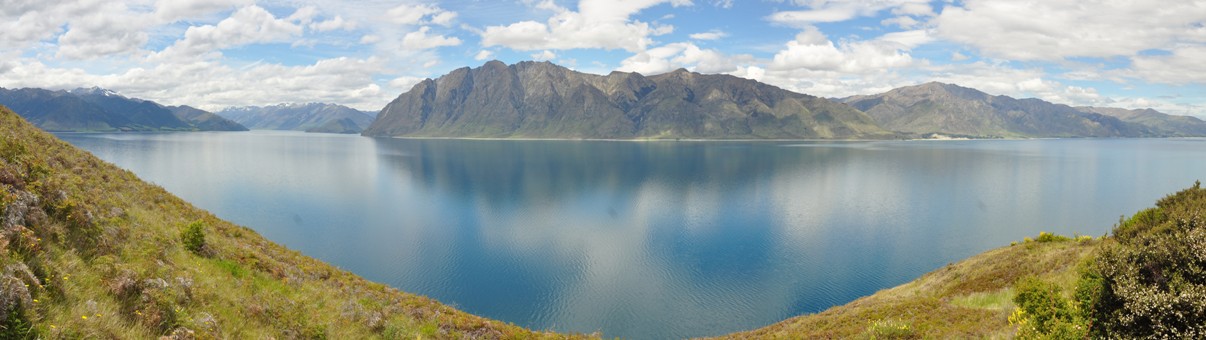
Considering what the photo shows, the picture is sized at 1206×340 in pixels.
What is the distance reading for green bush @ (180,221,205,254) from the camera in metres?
20.8

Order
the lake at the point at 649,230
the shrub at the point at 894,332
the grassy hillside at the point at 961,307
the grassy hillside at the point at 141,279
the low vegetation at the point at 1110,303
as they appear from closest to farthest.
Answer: the grassy hillside at the point at 141,279 < the low vegetation at the point at 1110,303 < the shrub at the point at 894,332 < the grassy hillside at the point at 961,307 < the lake at the point at 649,230

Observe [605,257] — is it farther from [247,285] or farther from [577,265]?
[247,285]

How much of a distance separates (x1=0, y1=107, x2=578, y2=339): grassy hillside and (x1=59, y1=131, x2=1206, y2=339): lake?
56.7 feet

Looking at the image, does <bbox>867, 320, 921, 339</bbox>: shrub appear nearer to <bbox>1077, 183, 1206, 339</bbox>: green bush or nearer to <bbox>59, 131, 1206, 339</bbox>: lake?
<bbox>1077, 183, 1206, 339</bbox>: green bush

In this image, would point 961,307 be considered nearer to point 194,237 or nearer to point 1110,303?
point 1110,303

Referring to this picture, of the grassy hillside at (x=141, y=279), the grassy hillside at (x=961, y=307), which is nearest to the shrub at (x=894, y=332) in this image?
the grassy hillside at (x=961, y=307)

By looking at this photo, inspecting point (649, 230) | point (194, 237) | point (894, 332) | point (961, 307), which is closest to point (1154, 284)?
point (894, 332)

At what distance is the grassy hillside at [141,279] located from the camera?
34.0 feet

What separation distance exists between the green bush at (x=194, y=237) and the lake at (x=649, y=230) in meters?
22.9

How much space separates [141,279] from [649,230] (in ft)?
274

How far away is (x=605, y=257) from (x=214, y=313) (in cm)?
6267

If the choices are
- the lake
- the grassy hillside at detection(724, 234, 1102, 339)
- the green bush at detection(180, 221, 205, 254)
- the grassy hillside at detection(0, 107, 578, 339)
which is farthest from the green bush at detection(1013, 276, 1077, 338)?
the green bush at detection(180, 221, 205, 254)

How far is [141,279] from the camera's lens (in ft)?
41.9

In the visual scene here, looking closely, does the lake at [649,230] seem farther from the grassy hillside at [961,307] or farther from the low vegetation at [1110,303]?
the low vegetation at [1110,303]
